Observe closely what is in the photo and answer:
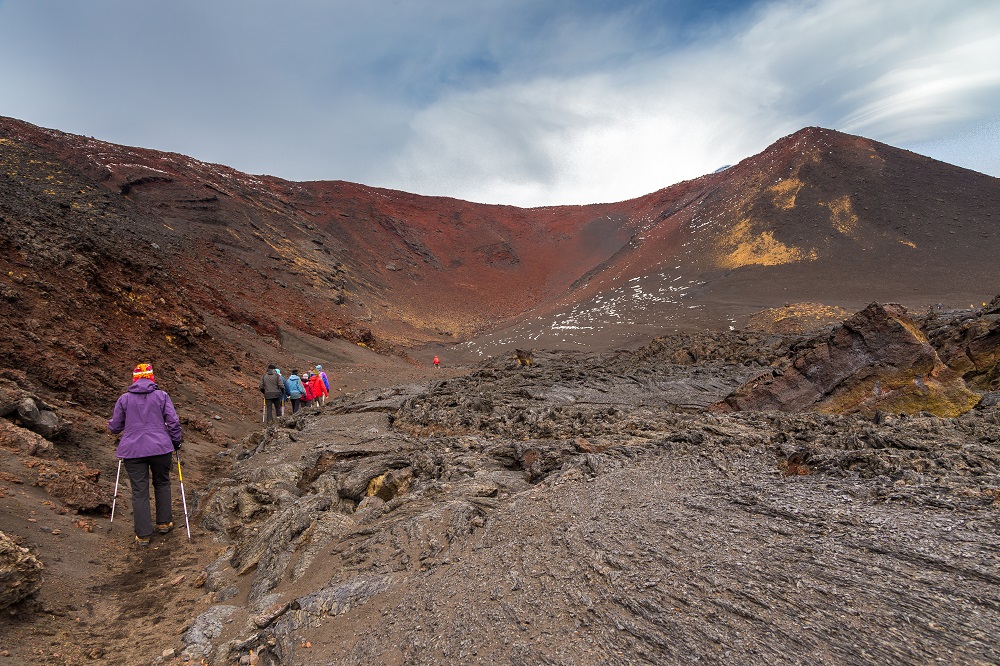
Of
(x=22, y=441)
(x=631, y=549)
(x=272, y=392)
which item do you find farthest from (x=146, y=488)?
(x=272, y=392)

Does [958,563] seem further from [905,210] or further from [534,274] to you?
[534,274]

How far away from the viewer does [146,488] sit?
4453mm

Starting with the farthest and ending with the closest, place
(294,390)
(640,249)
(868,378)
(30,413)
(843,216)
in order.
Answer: (640,249) → (843,216) → (294,390) → (868,378) → (30,413)

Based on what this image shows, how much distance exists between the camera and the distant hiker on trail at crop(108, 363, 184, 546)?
4.36 m

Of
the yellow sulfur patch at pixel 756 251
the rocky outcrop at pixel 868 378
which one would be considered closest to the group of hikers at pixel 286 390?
the rocky outcrop at pixel 868 378

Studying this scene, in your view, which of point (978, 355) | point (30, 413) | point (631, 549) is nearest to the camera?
point (631, 549)

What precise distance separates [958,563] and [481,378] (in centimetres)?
1115

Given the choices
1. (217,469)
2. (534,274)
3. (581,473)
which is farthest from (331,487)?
(534,274)

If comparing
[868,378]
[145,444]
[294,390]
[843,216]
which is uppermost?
→ [843,216]

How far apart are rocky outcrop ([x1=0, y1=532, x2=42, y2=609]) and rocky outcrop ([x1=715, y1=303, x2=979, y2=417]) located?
8.30 meters

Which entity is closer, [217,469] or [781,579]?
[781,579]

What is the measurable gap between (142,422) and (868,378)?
367 inches

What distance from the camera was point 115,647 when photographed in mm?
2885

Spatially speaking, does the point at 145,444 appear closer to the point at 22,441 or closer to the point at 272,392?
the point at 22,441
